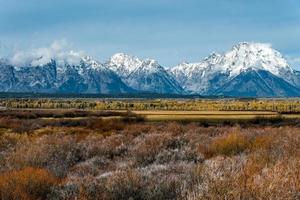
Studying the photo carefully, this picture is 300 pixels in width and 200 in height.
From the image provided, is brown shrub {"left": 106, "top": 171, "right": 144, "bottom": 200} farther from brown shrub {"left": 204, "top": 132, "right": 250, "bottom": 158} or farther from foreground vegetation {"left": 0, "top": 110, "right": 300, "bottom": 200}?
brown shrub {"left": 204, "top": 132, "right": 250, "bottom": 158}

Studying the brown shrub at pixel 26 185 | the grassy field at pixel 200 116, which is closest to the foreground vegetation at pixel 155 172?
the brown shrub at pixel 26 185

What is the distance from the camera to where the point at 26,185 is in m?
13.1

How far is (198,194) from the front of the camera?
32.0ft

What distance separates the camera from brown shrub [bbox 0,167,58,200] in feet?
41.0

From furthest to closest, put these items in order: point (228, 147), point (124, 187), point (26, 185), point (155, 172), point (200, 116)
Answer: point (200, 116)
point (228, 147)
point (155, 172)
point (26, 185)
point (124, 187)

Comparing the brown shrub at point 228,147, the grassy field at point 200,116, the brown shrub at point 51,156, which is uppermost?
the brown shrub at point 228,147

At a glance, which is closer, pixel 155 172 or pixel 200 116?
pixel 155 172

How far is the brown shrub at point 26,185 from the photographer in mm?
12484

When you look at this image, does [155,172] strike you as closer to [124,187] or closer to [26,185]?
[124,187]

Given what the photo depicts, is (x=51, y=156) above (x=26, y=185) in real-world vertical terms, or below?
below

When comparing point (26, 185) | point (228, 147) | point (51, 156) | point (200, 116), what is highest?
point (26, 185)

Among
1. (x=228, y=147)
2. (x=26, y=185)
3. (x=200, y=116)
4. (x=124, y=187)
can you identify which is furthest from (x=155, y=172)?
(x=200, y=116)

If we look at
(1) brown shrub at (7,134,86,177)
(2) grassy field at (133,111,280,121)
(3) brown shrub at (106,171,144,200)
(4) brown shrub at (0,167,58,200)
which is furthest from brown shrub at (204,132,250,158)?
(2) grassy field at (133,111,280,121)

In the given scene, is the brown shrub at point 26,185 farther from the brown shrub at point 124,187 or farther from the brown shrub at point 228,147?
the brown shrub at point 228,147
